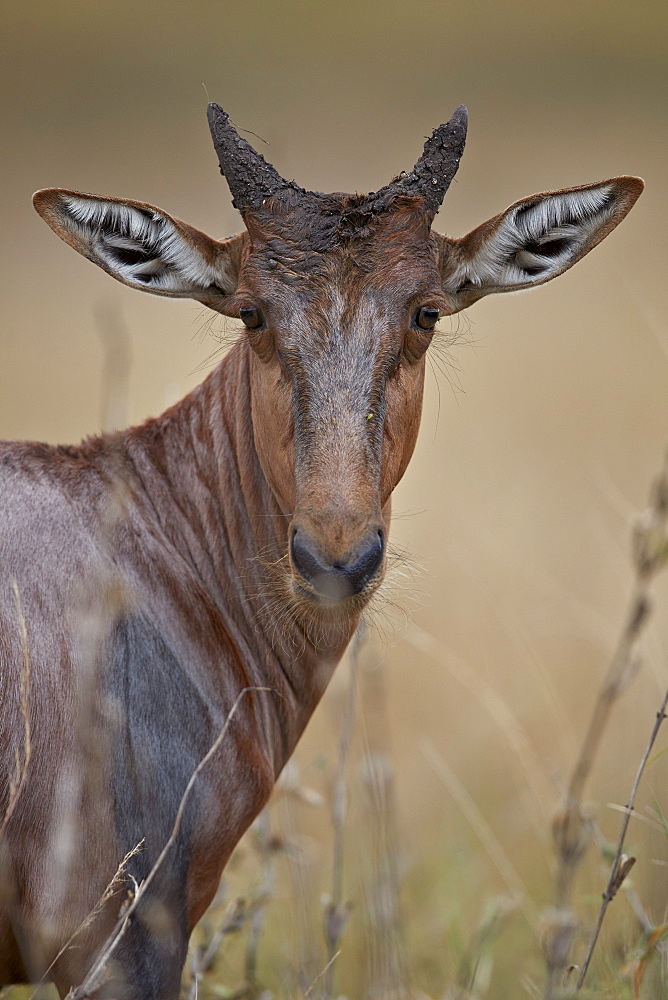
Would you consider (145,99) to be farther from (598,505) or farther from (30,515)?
(30,515)

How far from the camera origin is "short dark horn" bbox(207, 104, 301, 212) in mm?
5199

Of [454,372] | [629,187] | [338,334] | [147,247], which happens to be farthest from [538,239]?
[454,372]

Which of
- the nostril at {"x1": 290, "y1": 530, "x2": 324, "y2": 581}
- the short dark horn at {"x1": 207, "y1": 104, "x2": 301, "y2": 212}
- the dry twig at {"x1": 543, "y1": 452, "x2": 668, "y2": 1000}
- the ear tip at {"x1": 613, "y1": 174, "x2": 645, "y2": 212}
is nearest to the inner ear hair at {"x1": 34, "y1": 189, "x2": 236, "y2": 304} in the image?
the short dark horn at {"x1": 207, "y1": 104, "x2": 301, "y2": 212}

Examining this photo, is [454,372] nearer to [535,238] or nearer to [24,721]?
[535,238]

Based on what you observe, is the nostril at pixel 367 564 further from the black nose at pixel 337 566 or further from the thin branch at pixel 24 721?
the thin branch at pixel 24 721

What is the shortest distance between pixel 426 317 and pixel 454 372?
379 inches

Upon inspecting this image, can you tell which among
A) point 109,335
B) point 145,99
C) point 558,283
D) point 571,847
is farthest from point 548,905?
point 145,99

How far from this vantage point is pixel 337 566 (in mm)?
4312

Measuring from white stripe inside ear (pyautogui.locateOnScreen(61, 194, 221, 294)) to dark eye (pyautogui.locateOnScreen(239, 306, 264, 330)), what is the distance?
17.8 inches

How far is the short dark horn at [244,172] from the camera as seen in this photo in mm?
5199

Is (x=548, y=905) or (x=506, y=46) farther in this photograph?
(x=506, y=46)

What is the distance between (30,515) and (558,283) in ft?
48.9

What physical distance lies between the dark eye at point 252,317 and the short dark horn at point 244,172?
20.2 inches

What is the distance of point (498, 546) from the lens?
42.5 feet
